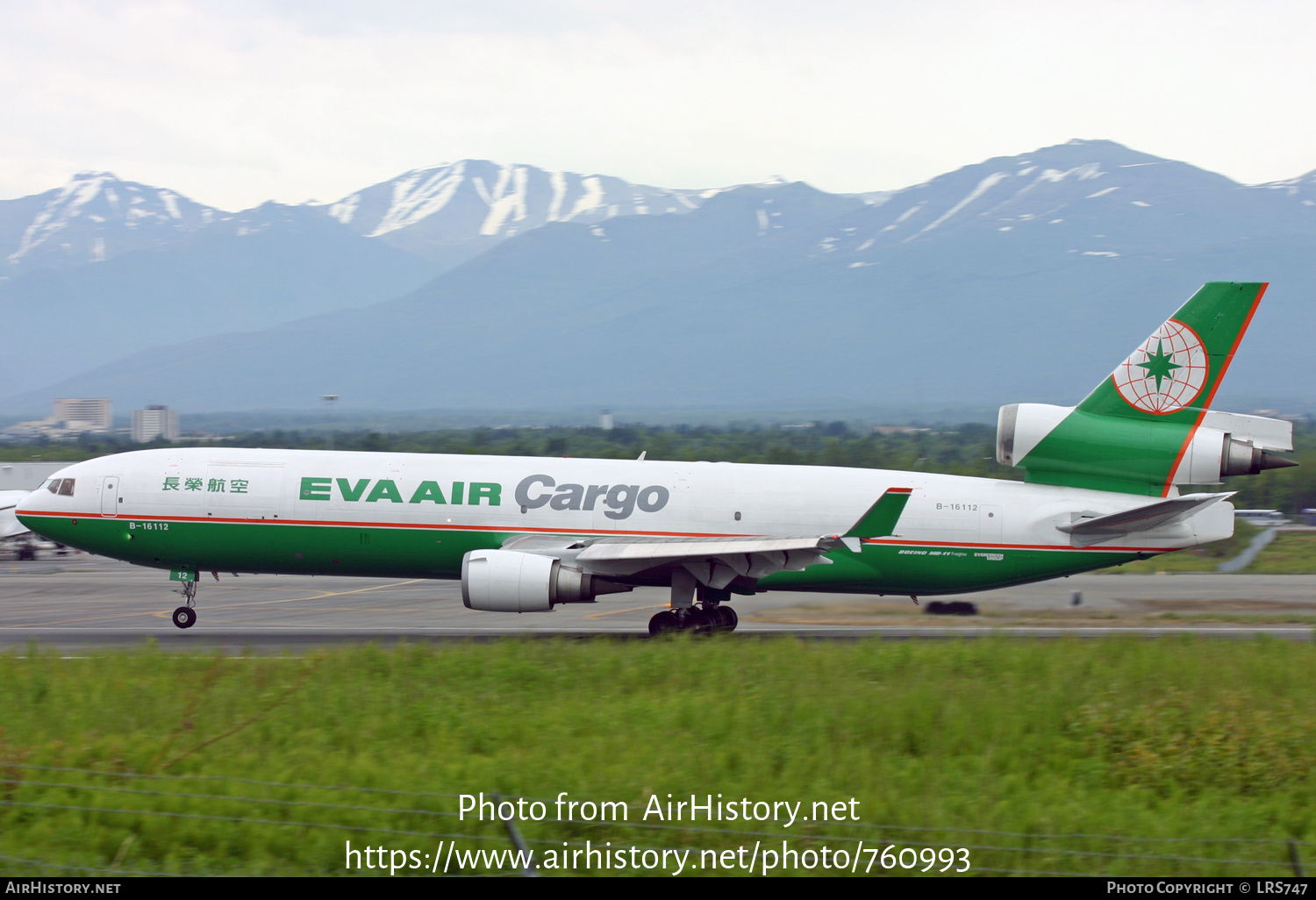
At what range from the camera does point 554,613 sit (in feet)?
94.5

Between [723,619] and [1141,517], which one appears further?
[723,619]

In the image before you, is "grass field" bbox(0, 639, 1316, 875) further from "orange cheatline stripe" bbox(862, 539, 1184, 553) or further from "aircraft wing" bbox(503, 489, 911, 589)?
"orange cheatline stripe" bbox(862, 539, 1184, 553)

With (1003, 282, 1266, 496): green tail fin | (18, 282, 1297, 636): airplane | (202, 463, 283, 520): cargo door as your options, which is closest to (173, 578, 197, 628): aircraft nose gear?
(18, 282, 1297, 636): airplane

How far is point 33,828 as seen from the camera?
32.4ft

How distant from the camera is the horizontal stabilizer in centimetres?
2219

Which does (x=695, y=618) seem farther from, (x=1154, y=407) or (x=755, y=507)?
(x=1154, y=407)

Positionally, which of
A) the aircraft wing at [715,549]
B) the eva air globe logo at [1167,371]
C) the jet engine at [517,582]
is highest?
the eva air globe logo at [1167,371]

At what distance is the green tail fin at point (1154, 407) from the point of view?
23.8 meters

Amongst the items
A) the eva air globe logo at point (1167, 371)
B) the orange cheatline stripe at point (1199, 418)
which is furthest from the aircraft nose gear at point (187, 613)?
the orange cheatline stripe at point (1199, 418)

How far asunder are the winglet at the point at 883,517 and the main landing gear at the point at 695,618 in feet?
11.4

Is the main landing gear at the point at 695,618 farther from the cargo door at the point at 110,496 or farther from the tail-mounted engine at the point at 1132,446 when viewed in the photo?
the cargo door at the point at 110,496

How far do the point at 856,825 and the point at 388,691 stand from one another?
741cm

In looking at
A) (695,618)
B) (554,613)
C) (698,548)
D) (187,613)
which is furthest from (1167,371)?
(187,613)

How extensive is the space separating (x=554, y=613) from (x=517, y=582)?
732 centimetres
